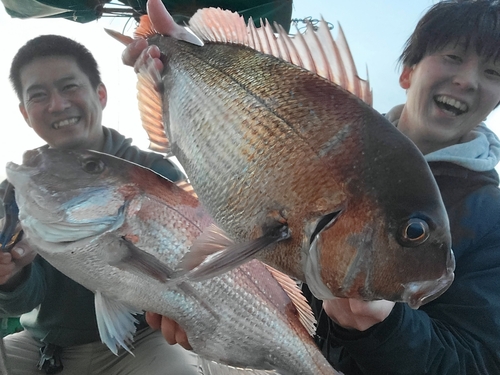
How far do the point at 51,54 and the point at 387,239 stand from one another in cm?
170

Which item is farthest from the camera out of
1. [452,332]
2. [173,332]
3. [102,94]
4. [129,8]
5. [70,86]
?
[129,8]

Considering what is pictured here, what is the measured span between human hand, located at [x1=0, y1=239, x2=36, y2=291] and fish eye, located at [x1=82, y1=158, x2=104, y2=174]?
34 cm

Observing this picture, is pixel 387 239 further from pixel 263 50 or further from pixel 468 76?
pixel 468 76

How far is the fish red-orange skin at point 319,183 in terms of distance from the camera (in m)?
0.39

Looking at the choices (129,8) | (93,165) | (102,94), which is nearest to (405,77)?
(93,165)

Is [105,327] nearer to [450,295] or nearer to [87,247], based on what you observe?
[87,247]

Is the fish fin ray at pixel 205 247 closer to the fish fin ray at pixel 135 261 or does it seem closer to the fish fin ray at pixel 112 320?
the fish fin ray at pixel 135 261

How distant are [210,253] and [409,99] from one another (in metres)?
1.01

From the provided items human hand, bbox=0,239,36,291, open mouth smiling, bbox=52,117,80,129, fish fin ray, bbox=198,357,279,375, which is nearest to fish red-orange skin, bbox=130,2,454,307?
fish fin ray, bbox=198,357,279,375

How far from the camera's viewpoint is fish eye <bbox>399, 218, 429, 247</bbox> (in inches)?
15.3

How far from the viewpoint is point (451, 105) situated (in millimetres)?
1153

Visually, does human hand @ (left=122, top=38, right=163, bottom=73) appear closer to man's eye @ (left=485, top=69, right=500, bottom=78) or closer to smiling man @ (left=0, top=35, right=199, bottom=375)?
smiling man @ (left=0, top=35, right=199, bottom=375)

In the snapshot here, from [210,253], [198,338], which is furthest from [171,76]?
[198,338]

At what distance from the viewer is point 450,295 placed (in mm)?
1043
